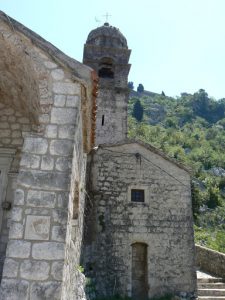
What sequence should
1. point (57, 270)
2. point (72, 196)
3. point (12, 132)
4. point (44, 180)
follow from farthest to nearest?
1. point (12, 132)
2. point (72, 196)
3. point (44, 180)
4. point (57, 270)

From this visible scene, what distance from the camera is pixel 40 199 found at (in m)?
4.08

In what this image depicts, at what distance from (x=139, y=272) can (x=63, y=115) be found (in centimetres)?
817

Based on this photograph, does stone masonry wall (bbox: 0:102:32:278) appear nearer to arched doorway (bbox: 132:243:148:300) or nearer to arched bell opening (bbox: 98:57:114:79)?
arched doorway (bbox: 132:243:148:300)

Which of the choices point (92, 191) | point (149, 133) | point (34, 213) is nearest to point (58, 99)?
point (34, 213)

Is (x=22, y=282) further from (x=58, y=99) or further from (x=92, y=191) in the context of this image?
(x=92, y=191)

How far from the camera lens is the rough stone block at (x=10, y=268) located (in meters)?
3.74

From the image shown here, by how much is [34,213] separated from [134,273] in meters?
7.97

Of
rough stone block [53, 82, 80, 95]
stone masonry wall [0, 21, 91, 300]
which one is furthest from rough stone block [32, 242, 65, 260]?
rough stone block [53, 82, 80, 95]

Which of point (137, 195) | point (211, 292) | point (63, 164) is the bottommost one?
point (211, 292)

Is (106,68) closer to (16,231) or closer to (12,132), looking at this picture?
(12,132)

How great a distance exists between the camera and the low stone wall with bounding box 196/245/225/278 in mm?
13576

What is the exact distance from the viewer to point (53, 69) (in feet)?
15.1

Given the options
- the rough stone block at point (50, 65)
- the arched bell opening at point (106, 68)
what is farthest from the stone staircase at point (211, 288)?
the arched bell opening at point (106, 68)

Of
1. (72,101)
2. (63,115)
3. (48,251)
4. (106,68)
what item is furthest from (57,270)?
(106,68)
